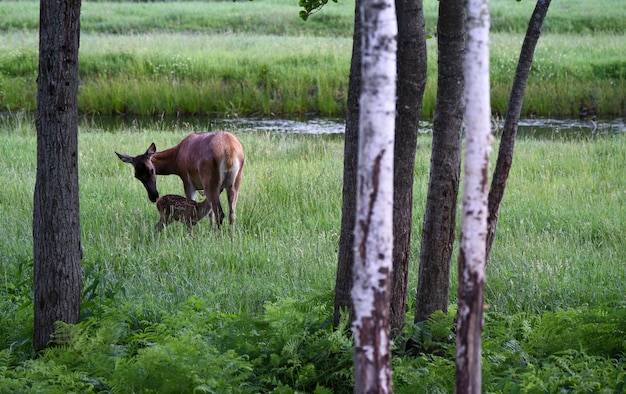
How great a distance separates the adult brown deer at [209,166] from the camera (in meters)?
9.04

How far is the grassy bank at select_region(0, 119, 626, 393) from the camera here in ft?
14.2

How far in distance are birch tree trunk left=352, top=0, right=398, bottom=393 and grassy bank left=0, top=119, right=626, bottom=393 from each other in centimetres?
135

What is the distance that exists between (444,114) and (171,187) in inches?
267

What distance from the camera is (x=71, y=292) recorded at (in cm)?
508

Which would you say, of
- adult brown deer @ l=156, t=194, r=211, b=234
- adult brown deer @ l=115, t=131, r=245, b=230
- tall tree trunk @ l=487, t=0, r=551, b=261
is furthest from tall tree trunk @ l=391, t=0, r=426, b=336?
adult brown deer @ l=115, t=131, r=245, b=230

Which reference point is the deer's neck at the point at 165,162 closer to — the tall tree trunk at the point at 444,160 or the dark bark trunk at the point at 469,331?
the tall tree trunk at the point at 444,160

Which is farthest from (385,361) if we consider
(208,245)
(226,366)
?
(208,245)

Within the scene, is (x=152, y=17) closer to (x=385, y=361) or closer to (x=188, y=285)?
(x=188, y=285)

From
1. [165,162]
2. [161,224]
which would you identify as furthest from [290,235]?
[165,162]

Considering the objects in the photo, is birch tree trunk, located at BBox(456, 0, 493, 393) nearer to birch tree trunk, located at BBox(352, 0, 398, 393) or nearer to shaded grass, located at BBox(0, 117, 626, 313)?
birch tree trunk, located at BBox(352, 0, 398, 393)

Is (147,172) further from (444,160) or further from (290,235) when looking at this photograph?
(444,160)

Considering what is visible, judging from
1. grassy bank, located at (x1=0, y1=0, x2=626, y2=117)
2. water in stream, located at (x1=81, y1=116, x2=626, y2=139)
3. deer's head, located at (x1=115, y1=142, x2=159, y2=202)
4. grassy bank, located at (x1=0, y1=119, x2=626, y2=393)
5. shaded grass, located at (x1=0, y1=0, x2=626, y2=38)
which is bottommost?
grassy bank, located at (x1=0, y1=119, x2=626, y2=393)

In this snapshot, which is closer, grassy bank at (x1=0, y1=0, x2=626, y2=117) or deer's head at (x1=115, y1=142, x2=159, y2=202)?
deer's head at (x1=115, y1=142, x2=159, y2=202)

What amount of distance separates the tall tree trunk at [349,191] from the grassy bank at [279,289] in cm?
22
